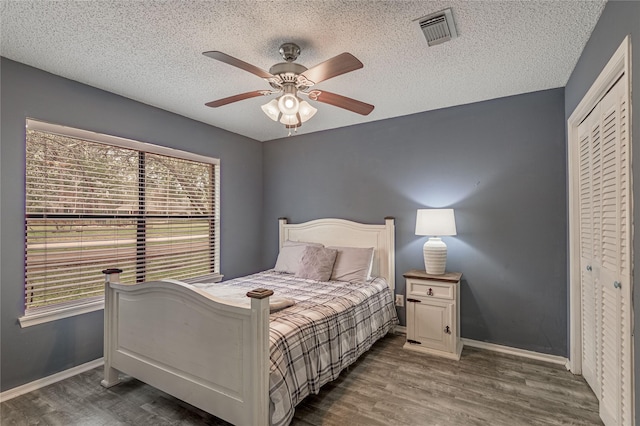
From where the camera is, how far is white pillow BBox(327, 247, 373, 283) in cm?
330

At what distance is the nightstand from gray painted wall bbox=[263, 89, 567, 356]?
0.39m

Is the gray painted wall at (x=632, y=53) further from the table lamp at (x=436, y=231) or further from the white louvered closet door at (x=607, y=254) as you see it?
the table lamp at (x=436, y=231)

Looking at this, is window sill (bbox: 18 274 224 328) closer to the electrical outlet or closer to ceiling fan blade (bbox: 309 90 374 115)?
ceiling fan blade (bbox: 309 90 374 115)

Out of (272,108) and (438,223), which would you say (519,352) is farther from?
(272,108)

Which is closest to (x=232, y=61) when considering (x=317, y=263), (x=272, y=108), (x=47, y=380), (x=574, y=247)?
(x=272, y=108)

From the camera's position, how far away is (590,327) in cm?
222

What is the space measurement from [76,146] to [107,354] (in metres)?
1.80

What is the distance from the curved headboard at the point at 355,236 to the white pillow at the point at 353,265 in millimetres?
190

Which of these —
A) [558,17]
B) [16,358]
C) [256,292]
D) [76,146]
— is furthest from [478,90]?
[16,358]

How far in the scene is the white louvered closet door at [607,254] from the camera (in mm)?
1562

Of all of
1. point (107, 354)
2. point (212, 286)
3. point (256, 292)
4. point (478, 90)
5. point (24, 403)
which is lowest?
point (24, 403)

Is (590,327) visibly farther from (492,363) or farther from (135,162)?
(135,162)

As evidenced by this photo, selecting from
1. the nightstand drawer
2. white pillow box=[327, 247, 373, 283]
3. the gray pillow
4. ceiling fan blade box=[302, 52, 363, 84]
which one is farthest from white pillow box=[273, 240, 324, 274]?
ceiling fan blade box=[302, 52, 363, 84]

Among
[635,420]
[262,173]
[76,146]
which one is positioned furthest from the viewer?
[262,173]
